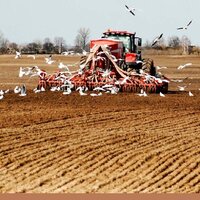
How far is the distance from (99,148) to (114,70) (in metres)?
15.4

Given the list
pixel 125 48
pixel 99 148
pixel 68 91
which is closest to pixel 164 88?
pixel 125 48

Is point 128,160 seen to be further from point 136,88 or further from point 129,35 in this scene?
point 129,35

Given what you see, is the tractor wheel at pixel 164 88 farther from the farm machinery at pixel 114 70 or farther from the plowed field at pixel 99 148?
the plowed field at pixel 99 148

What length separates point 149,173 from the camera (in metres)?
9.44

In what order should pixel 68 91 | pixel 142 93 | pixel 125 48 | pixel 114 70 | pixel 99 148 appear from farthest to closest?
pixel 125 48, pixel 114 70, pixel 68 91, pixel 142 93, pixel 99 148

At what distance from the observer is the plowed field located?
28.8 feet

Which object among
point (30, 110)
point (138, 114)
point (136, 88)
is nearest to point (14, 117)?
point (30, 110)

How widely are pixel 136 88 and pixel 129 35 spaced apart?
4161 mm

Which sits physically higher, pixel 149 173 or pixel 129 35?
pixel 129 35

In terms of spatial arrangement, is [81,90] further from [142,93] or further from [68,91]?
[142,93]

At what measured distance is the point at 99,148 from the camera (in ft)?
37.4

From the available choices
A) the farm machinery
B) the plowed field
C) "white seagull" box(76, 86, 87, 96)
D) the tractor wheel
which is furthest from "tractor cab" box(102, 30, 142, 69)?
the plowed field

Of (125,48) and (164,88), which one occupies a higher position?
(125,48)

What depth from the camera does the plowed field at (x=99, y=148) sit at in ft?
28.8
